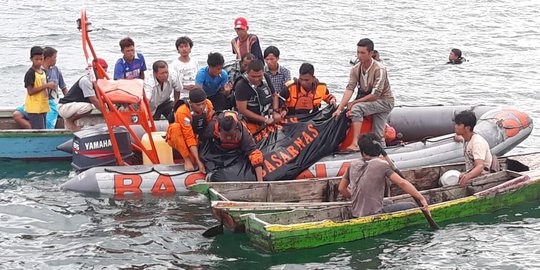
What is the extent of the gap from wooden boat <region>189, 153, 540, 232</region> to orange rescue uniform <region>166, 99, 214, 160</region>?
1.11 meters

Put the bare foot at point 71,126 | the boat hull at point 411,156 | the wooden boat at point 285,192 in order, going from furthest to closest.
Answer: the bare foot at point 71,126 → the boat hull at point 411,156 → the wooden boat at point 285,192

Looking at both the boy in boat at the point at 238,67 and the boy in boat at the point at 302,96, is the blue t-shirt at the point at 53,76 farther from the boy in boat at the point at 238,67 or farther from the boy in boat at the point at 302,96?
the boy in boat at the point at 302,96

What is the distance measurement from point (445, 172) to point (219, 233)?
3.56 meters

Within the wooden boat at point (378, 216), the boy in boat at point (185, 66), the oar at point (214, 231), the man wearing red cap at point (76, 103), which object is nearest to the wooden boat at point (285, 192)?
the oar at point (214, 231)

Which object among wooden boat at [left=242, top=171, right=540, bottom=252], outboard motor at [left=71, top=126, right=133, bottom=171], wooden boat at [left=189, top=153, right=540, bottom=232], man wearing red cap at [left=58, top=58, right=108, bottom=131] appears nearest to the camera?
wooden boat at [left=242, top=171, right=540, bottom=252]

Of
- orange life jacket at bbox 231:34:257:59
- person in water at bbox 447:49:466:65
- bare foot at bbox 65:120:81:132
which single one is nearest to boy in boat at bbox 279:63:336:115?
orange life jacket at bbox 231:34:257:59

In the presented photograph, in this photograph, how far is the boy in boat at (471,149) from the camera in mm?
12036

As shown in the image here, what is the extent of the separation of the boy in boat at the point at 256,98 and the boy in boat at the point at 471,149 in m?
2.75

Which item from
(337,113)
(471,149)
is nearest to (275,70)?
(337,113)

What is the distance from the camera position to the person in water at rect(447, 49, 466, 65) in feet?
80.7

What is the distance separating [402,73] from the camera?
24266mm

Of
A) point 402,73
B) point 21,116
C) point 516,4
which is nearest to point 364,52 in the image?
point 21,116

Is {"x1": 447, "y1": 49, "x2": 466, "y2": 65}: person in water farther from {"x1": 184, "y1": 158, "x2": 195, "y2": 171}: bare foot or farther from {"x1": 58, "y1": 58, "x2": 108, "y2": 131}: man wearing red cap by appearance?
{"x1": 184, "y1": 158, "x2": 195, "y2": 171}: bare foot

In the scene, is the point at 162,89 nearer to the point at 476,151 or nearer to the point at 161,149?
the point at 161,149
